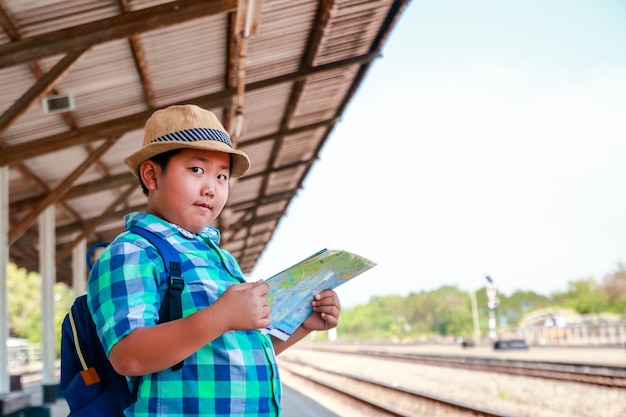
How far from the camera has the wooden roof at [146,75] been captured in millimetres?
6957

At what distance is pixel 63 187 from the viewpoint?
10711 millimetres

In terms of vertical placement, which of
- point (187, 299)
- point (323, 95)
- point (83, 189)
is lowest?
point (187, 299)

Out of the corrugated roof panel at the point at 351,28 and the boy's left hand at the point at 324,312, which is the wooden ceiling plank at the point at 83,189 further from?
the boy's left hand at the point at 324,312

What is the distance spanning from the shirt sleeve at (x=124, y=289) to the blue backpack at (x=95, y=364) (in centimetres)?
3

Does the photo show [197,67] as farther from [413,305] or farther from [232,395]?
[413,305]

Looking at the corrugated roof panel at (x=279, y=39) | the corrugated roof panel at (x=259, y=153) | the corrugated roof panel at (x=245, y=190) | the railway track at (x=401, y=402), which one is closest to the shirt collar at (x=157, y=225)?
the corrugated roof panel at (x=279, y=39)

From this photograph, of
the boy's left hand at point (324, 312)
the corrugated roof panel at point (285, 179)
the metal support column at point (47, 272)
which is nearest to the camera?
the boy's left hand at point (324, 312)

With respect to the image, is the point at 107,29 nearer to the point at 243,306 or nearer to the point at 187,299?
the point at 187,299

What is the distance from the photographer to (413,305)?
105 metres

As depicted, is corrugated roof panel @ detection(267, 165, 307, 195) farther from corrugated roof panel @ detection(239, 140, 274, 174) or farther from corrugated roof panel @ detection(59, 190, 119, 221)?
corrugated roof panel @ detection(59, 190, 119, 221)

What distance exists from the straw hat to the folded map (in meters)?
0.32

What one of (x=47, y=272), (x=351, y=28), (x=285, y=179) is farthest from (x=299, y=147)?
(x=351, y=28)

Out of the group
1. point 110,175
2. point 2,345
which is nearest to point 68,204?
point 110,175

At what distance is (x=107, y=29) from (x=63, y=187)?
435cm
